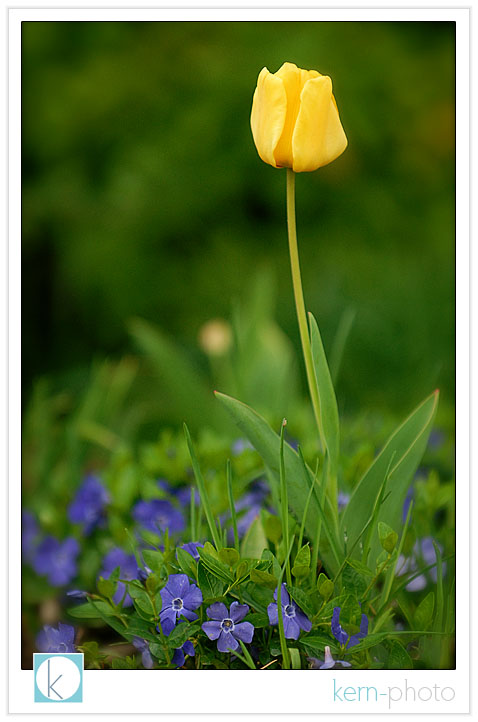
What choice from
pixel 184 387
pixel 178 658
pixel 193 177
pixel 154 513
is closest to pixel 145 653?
pixel 178 658

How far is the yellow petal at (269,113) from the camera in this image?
21.1 inches

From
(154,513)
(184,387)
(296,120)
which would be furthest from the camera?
(184,387)

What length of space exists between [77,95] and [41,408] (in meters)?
1.11

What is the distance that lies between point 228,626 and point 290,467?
139mm

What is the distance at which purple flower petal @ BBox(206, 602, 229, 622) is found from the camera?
58 cm

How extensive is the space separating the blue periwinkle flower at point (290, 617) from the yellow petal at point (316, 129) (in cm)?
34

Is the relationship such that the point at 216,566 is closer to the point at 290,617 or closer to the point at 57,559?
the point at 290,617

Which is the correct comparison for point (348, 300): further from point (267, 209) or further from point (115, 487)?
point (115, 487)

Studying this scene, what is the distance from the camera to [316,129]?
54 centimetres

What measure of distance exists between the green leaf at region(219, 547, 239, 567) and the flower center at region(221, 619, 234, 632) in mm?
43

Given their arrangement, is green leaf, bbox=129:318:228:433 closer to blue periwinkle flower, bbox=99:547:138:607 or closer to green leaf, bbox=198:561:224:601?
blue periwinkle flower, bbox=99:547:138:607
